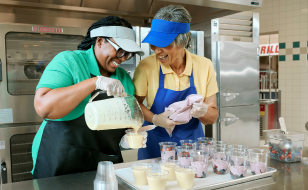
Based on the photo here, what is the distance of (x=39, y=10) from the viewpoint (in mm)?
3270

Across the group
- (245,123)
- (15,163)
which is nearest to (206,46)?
(245,123)

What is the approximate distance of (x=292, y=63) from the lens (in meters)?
5.68

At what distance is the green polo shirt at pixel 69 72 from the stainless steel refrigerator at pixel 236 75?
2.19 metres

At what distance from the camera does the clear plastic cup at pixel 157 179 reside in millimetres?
1197

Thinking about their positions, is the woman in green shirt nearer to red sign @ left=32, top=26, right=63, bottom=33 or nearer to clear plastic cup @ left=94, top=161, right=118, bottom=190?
clear plastic cup @ left=94, top=161, right=118, bottom=190

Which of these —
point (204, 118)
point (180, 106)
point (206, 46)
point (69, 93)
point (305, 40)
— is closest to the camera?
point (69, 93)

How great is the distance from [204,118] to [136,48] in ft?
2.39

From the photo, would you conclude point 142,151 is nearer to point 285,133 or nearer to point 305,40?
point 285,133

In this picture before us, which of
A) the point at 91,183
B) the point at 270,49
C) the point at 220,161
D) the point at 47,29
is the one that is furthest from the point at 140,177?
the point at 270,49

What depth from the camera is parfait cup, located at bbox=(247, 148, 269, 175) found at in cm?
145

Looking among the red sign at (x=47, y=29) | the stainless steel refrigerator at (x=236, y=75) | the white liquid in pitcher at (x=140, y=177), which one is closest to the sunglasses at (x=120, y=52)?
the white liquid in pitcher at (x=140, y=177)

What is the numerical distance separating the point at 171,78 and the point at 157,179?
951 mm

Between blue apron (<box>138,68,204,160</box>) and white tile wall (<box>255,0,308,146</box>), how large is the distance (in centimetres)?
431

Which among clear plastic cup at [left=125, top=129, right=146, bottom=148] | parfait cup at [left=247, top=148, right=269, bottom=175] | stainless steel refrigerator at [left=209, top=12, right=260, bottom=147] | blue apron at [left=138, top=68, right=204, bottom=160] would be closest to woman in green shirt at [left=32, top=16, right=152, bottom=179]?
clear plastic cup at [left=125, top=129, right=146, bottom=148]
